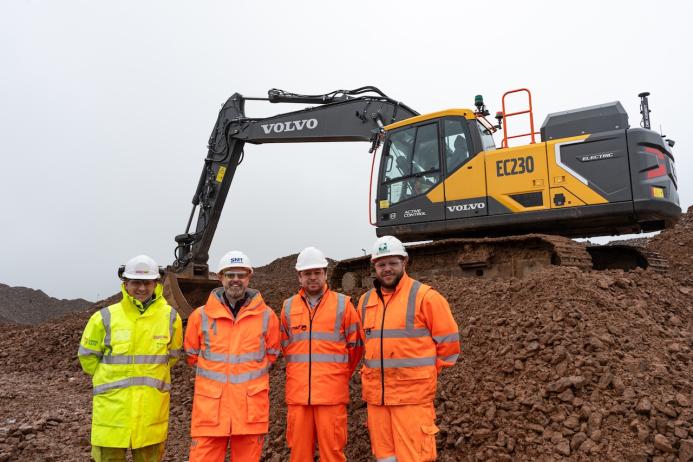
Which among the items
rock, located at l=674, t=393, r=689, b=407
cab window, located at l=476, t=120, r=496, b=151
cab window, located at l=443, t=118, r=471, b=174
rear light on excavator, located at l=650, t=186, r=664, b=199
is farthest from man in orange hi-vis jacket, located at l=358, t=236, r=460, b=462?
rear light on excavator, located at l=650, t=186, r=664, b=199

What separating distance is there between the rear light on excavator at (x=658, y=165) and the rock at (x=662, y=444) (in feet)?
13.2

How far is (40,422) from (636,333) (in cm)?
663

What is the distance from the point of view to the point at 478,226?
7570mm

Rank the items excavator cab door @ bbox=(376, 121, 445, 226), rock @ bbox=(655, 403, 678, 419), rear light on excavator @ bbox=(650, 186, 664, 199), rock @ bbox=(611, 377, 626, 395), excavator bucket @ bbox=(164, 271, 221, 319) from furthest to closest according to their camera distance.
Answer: excavator bucket @ bbox=(164, 271, 221, 319) → excavator cab door @ bbox=(376, 121, 445, 226) → rear light on excavator @ bbox=(650, 186, 664, 199) → rock @ bbox=(611, 377, 626, 395) → rock @ bbox=(655, 403, 678, 419)

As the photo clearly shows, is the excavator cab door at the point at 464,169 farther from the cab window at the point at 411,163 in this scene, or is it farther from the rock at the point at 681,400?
the rock at the point at 681,400

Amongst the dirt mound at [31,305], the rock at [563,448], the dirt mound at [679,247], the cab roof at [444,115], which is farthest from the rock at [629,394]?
the dirt mound at [31,305]

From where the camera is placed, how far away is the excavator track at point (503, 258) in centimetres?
709

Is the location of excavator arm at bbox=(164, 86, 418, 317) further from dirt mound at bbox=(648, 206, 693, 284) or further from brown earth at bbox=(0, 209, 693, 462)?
dirt mound at bbox=(648, 206, 693, 284)

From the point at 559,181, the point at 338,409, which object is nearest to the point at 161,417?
the point at 338,409

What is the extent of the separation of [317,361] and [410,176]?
4638 mm

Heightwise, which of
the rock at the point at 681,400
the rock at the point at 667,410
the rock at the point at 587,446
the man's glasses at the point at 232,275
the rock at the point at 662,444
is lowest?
the rock at the point at 587,446

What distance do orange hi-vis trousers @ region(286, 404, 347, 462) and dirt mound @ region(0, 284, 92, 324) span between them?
20.5 metres

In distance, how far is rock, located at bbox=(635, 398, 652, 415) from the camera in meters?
4.14

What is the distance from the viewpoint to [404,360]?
11.8ft
